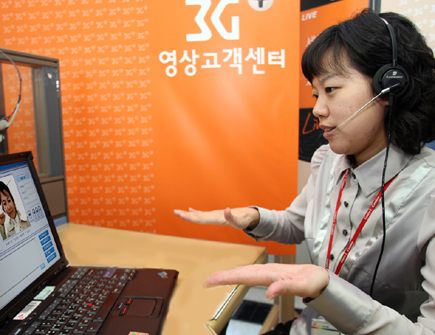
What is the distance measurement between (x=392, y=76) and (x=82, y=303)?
0.84 m

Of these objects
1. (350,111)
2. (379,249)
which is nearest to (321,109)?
(350,111)

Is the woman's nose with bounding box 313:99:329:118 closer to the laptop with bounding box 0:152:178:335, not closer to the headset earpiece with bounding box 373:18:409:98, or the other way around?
the headset earpiece with bounding box 373:18:409:98

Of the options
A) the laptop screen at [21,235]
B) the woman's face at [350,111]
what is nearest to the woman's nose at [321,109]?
the woman's face at [350,111]

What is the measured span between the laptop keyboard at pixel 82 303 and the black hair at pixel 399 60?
721 millimetres

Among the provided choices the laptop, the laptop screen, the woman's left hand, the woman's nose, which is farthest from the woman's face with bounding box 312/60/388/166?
the laptop screen

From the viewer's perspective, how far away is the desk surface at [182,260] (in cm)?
68

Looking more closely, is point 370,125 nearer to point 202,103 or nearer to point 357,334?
point 357,334

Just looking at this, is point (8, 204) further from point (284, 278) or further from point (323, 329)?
point (323, 329)

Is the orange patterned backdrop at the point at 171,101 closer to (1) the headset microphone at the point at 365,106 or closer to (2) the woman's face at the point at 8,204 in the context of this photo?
(1) the headset microphone at the point at 365,106

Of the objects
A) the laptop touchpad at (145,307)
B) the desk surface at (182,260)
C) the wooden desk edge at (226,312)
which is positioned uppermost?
the laptop touchpad at (145,307)

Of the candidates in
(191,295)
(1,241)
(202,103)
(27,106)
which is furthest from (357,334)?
(27,106)

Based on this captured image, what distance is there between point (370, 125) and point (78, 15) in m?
1.34

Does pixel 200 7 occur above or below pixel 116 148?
above

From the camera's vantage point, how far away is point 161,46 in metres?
1.47
